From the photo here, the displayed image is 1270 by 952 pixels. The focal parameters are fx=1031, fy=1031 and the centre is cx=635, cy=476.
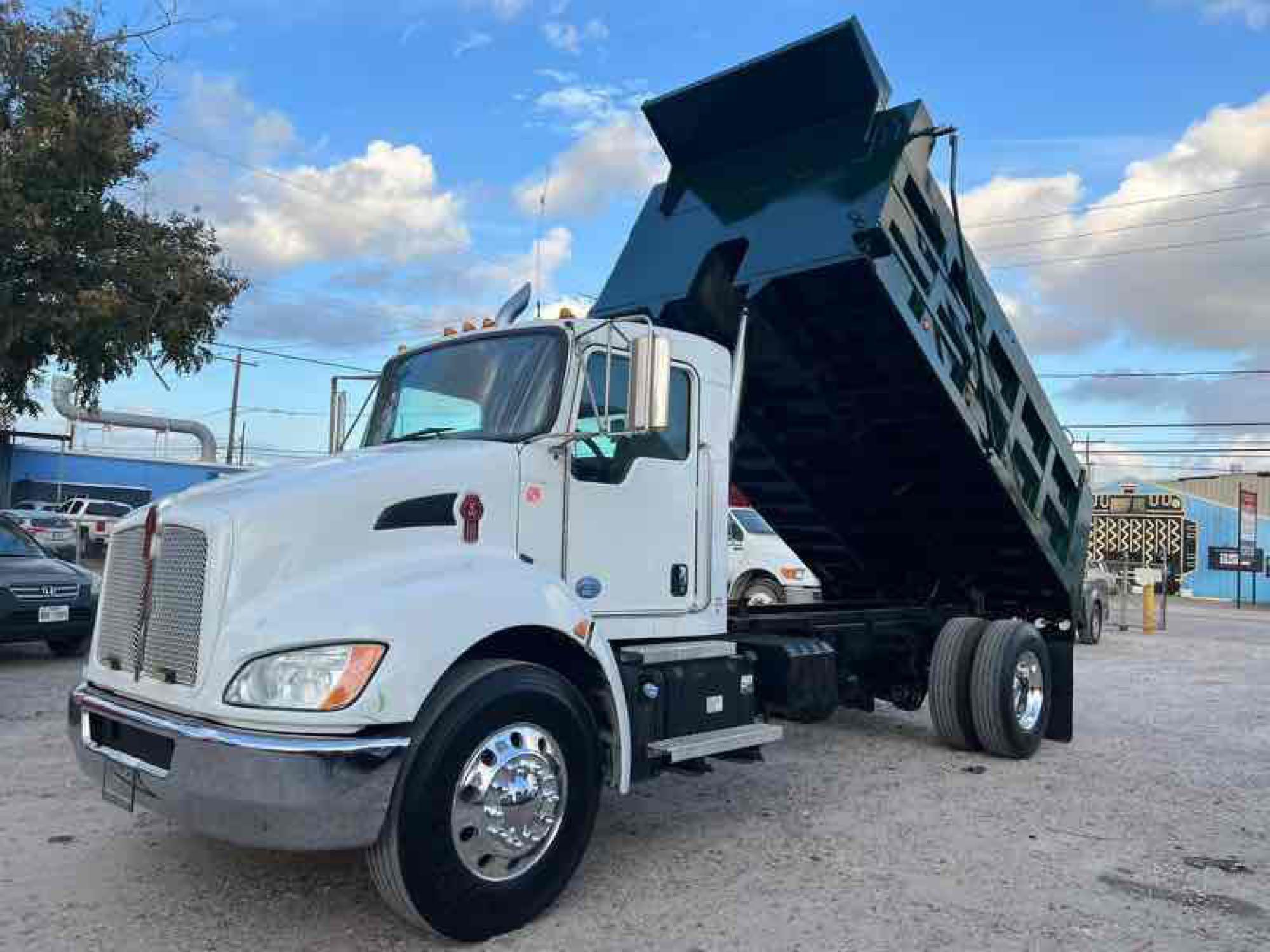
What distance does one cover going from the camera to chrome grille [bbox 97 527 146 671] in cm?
408

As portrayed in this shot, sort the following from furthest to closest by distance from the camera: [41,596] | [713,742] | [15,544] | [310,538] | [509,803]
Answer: [15,544], [41,596], [713,742], [509,803], [310,538]

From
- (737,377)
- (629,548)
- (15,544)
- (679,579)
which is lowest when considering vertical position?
(15,544)

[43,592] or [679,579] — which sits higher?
[679,579]

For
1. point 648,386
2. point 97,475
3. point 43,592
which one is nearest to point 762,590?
point 43,592

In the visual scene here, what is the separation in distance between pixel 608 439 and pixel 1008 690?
395cm

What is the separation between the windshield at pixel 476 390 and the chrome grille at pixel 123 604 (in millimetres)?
1368

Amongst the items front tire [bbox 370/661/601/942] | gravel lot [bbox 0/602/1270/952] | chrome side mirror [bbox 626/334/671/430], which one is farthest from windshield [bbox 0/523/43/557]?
chrome side mirror [bbox 626/334/671/430]

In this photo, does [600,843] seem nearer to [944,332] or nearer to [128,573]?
[128,573]

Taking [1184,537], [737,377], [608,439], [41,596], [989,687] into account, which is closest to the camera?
[608,439]

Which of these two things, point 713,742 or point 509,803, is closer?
point 509,803

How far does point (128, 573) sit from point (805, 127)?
14.5 ft

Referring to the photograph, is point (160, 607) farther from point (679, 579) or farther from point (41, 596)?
point (41, 596)

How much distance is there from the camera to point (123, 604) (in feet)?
13.9

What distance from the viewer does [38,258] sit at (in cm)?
1098
